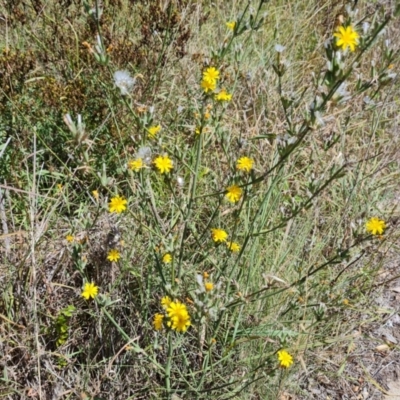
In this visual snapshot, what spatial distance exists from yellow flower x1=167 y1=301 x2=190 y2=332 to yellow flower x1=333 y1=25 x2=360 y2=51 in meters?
0.82

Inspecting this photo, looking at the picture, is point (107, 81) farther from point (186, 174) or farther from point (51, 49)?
point (186, 174)

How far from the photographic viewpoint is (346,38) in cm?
119

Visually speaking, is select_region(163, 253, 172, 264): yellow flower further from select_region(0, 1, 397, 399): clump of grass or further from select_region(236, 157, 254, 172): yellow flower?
select_region(236, 157, 254, 172): yellow flower

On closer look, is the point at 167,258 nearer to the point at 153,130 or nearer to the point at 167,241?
the point at 167,241

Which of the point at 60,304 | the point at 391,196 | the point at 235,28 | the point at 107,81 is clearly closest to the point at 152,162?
the point at 235,28

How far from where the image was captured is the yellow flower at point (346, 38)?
3.86 ft

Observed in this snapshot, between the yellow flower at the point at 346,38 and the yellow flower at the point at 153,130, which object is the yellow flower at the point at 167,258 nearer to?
the yellow flower at the point at 153,130

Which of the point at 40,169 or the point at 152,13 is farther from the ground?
the point at 152,13

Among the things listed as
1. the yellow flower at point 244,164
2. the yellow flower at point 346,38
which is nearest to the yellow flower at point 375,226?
the yellow flower at point 244,164

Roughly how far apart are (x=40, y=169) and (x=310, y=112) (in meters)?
1.45

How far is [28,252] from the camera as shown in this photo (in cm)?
183

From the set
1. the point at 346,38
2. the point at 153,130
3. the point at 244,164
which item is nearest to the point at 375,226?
the point at 244,164

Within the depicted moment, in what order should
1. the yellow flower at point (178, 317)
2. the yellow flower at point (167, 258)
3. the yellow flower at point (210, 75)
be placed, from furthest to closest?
the yellow flower at point (167, 258) < the yellow flower at point (210, 75) < the yellow flower at point (178, 317)

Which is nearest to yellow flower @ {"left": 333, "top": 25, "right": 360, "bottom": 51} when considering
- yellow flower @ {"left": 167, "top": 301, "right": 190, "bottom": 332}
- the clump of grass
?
the clump of grass
